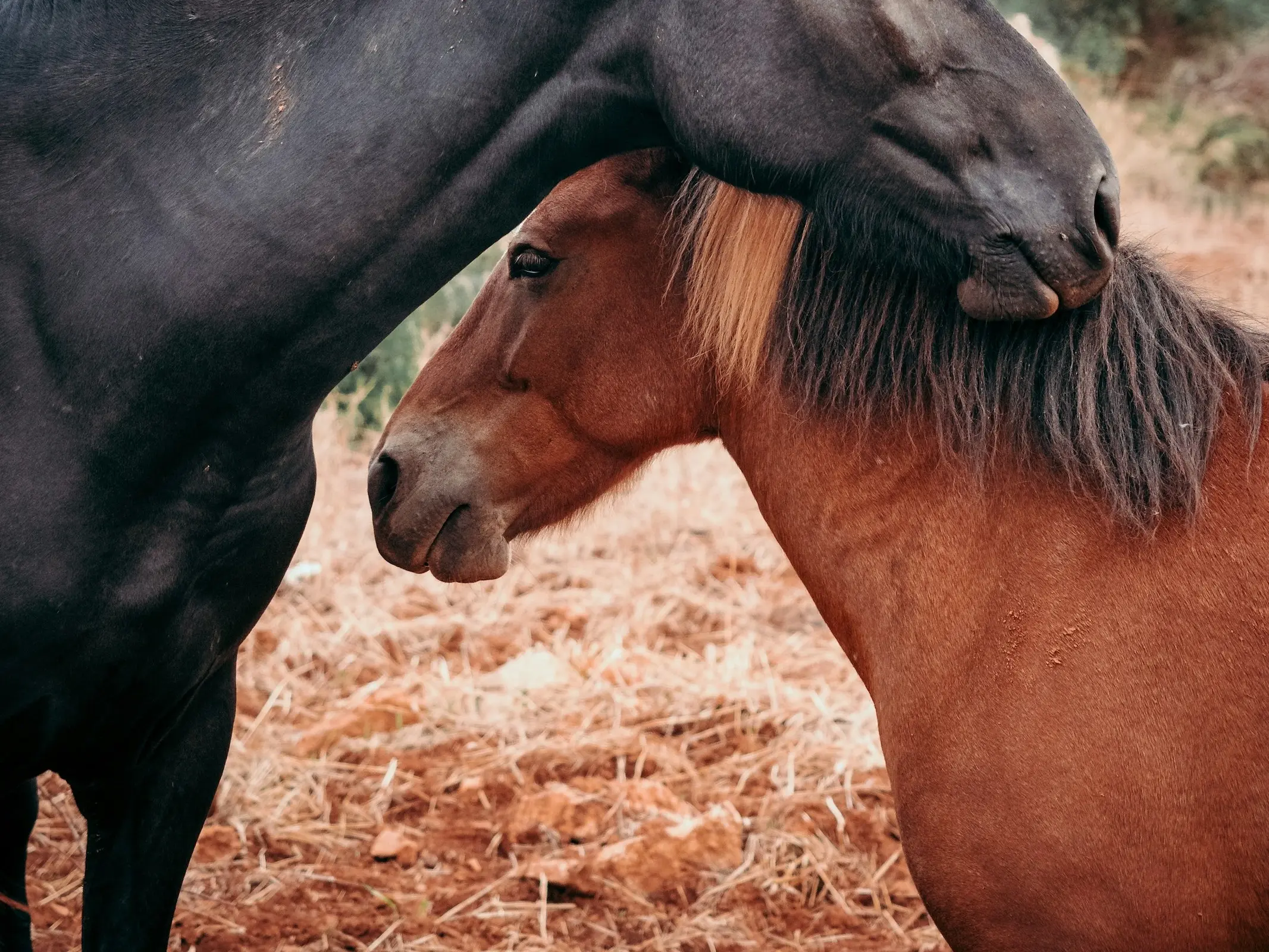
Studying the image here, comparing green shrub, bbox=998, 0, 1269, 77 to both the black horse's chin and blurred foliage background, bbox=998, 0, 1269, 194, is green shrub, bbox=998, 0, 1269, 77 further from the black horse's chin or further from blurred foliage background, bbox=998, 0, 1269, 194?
the black horse's chin

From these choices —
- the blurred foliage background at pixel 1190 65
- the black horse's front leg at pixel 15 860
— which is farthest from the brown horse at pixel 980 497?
the blurred foliage background at pixel 1190 65

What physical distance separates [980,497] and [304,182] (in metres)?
1.18

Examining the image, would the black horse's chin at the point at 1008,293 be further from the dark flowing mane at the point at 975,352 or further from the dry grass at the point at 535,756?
the dry grass at the point at 535,756

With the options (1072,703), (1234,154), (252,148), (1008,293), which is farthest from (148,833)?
(1234,154)

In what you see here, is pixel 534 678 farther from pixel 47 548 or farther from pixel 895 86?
pixel 895 86

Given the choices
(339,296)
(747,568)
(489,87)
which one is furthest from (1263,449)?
(747,568)

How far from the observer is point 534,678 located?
13.8 ft

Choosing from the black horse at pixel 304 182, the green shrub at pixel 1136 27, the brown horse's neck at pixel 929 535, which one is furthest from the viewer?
the green shrub at pixel 1136 27

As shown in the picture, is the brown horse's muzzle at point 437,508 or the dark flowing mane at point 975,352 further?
the brown horse's muzzle at point 437,508

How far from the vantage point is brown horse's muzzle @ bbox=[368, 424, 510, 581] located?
2.43 metres

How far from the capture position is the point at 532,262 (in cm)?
237

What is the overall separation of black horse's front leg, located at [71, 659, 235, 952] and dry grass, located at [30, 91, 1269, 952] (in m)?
0.77

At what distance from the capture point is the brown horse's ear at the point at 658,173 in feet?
7.45

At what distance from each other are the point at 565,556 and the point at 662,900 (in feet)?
8.49
